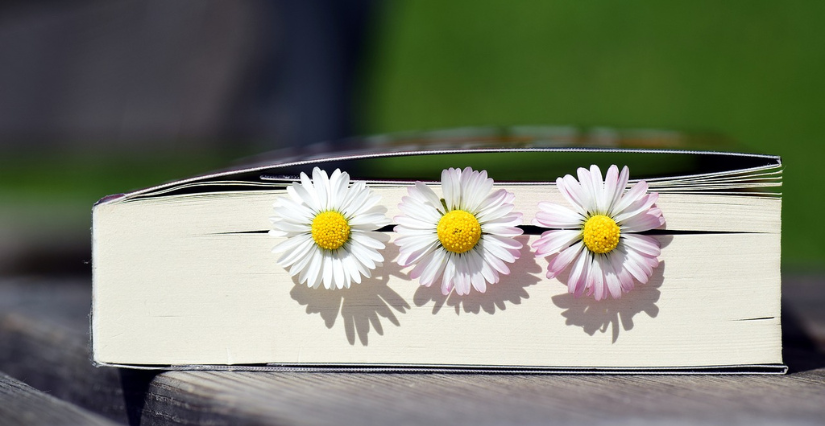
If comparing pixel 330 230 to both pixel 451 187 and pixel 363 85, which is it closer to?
pixel 451 187

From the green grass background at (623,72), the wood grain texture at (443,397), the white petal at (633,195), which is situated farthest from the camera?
the green grass background at (623,72)

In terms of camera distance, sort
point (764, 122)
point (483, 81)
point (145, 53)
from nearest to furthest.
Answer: point (764, 122) → point (145, 53) → point (483, 81)

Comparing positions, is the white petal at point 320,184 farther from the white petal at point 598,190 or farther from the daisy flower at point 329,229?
the white petal at point 598,190

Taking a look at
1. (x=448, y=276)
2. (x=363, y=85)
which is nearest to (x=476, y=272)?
(x=448, y=276)

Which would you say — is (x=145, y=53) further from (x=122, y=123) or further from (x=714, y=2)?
(x=714, y=2)

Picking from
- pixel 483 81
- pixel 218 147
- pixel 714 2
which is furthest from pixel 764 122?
pixel 218 147

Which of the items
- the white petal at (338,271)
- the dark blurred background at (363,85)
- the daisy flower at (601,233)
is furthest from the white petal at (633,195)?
the dark blurred background at (363,85)
